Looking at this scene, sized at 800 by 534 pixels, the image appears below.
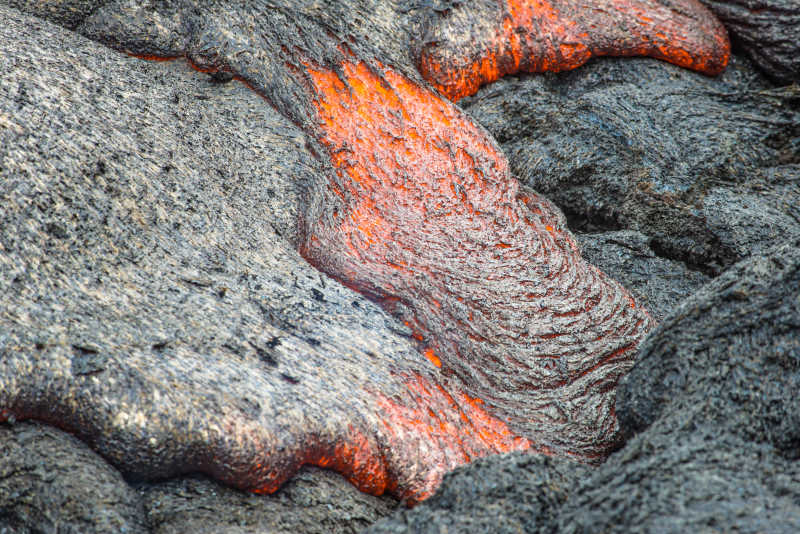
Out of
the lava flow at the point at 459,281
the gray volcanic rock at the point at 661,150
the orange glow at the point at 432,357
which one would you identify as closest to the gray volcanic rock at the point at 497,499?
the lava flow at the point at 459,281

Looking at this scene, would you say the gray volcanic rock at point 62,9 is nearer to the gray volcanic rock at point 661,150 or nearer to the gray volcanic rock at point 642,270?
the gray volcanic rock at point 661,150

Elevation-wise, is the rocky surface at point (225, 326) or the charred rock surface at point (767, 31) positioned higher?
the charred rock surface at point (767, 31)

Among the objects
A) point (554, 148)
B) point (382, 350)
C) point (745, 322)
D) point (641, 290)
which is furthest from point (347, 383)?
point (554, 148)

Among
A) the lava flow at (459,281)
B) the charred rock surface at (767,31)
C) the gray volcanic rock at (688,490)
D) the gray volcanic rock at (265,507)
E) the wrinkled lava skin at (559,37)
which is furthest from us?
the charred rock surface at (767,31)

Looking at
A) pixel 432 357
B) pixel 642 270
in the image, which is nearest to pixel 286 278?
pixel 432 357

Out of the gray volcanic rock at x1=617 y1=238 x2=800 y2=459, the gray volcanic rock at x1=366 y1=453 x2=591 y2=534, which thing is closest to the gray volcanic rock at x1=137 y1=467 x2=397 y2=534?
the gray volcanic rock at x1=366 y1=453 x2=591 y2=534

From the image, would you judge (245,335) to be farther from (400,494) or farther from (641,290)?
(641,290)

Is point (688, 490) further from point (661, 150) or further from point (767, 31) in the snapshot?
point (767, 31)
